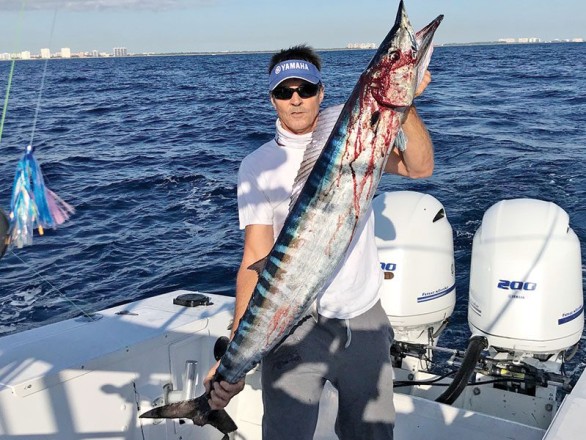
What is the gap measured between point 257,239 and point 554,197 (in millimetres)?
9306

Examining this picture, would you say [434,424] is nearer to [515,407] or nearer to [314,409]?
Result: [515,407]

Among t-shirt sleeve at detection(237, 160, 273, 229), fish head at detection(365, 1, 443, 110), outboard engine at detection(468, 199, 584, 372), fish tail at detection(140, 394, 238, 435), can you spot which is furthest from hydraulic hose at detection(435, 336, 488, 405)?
fish head at detection(365, 1, 443, 110)

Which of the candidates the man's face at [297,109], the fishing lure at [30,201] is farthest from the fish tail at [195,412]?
the man's face at [297,109]

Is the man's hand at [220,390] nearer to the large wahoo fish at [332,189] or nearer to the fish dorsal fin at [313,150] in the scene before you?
the large wahoo fish at [332,189]

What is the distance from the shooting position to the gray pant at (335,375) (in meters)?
2.79

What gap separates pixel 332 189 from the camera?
220cm

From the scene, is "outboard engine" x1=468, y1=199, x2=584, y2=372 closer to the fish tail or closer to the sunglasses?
the fish tail

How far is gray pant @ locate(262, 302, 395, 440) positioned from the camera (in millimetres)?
2795

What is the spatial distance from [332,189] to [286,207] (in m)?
0.61

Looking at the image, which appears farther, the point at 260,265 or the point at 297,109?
the point at 297,109

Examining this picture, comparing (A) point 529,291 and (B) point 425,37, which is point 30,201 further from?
(A) point 529,291

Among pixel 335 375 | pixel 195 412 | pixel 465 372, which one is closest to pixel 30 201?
pixel 195 412

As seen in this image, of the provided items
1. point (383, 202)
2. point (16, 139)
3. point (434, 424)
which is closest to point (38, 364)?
point (434, 424)

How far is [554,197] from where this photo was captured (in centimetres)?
1091
